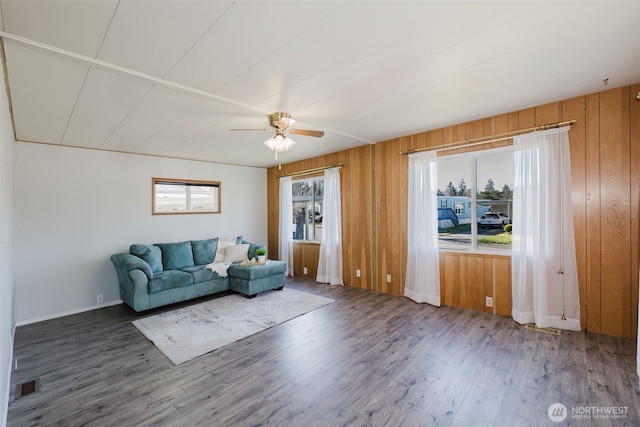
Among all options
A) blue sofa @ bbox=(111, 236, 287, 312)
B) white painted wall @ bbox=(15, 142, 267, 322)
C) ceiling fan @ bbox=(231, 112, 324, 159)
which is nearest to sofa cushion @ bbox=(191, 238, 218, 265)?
blue sofa @ bbox=(111, 236, 287, 312)

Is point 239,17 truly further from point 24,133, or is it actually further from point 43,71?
point 24,133

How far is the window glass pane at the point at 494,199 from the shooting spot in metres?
3.64

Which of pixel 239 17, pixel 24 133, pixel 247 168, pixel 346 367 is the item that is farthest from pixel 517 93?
pixel 24 133

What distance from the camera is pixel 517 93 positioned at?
2785mm

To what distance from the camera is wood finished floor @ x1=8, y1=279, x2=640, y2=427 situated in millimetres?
1911

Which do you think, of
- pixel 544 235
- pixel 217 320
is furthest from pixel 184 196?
pixel 544 235

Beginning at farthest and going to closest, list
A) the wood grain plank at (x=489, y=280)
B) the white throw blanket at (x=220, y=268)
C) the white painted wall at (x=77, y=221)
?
the white throw blanket at (x=220, y=268) < the white painted wall at (x=77, y=221) < the wood grain plank at (x=489, y=280)

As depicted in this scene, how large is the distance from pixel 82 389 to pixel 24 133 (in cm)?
332

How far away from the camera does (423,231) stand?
409 cm

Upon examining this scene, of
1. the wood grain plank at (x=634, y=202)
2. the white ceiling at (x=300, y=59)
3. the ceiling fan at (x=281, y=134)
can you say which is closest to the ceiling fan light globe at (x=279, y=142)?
the ceiling fan at (x=281, y=134)

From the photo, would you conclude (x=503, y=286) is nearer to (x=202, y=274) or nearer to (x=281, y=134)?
(x=281, y=134)

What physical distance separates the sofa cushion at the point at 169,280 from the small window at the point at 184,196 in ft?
4.56

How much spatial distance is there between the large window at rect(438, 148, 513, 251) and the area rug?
2213 millimetres

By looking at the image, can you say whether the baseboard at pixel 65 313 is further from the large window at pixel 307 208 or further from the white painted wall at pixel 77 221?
the large window at pixel 307 208
